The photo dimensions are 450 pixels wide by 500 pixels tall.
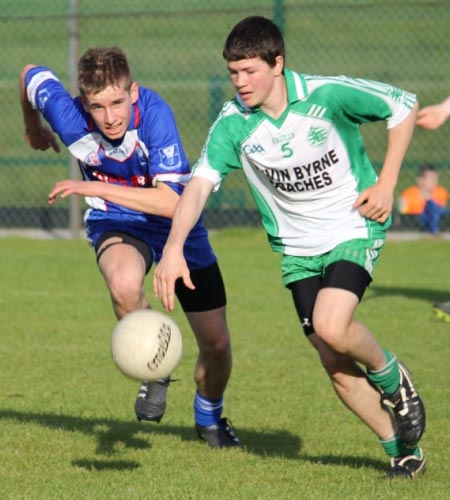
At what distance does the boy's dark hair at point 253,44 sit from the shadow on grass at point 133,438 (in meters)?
1.96

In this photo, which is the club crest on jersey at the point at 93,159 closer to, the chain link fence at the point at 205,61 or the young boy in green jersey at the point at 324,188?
the young boy in green jersey at the point at 324,188

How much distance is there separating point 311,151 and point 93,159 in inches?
55.8

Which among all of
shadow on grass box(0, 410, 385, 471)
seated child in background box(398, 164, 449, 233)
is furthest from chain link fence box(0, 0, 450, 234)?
shadow on grass box(0, 410, 385, 471)

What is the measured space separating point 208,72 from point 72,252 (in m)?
6.25

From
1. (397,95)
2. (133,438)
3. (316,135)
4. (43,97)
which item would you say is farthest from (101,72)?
(133,438)

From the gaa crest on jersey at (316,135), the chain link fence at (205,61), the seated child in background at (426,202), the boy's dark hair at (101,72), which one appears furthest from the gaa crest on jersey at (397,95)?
the chain link fence at (205,61)

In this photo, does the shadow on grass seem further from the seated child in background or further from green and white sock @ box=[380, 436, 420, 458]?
the seated child in background

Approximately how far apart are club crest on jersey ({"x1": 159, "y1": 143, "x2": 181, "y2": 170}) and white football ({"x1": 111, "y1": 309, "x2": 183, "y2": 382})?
1033 mm

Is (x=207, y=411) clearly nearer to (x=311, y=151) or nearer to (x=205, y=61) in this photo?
(x=311, y=151)

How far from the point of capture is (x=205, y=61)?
19172mm

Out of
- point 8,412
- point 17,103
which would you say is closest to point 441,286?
point 8,412

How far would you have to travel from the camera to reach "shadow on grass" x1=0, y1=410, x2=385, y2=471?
5547mm

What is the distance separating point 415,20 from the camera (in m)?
19.8

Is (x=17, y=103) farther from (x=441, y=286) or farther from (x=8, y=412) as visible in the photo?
(x=8, y=412)
